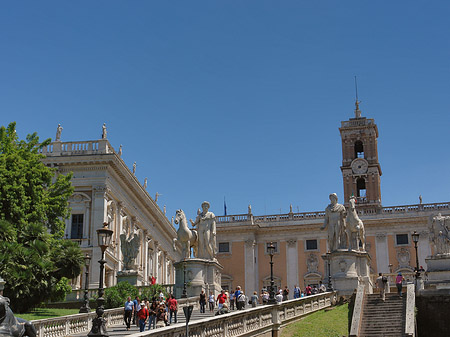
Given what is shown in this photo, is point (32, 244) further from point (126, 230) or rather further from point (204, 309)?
point (126, 230)

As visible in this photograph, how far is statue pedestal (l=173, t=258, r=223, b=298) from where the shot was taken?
103 ft

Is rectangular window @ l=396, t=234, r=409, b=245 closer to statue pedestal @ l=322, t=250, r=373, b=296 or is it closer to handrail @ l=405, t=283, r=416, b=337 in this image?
statue pedestal @ l=322, t=250, r=373, b=296

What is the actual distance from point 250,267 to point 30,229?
41733 millimetres

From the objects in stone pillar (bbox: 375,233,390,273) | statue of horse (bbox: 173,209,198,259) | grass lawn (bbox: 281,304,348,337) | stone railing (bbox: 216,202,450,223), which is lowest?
grass lawn (bbox: 281,304,348,337)

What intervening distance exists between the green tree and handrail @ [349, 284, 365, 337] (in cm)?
1418

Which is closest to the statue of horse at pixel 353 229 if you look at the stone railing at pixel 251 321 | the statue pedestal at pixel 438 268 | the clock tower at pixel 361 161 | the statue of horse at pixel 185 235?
the statue pedestal at pixel 438 268

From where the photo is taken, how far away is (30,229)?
32.6m

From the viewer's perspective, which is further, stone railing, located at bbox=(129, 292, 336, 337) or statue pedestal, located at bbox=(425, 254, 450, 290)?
statue pedestal, located at bbox=(425, 254, 450, 290)

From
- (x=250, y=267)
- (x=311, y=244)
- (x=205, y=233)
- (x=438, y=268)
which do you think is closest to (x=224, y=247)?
(x=250, y=267)

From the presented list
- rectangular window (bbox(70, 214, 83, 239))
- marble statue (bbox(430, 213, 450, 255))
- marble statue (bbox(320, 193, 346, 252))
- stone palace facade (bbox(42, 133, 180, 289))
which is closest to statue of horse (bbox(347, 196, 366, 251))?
marble statue (bbox(320, 193, 346, 252))

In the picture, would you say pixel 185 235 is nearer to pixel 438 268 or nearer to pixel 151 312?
pixel 151 312

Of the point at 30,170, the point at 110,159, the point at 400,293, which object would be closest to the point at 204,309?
the point at 400,293

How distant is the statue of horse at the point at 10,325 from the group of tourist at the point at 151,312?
41.2ft

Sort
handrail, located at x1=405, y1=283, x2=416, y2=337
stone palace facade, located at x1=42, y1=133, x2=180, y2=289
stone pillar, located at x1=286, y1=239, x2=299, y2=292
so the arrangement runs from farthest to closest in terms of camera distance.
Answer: stone pillar, located at x1=286, y1=239, x2=299, y2=292, stone palace facade, located at x1=42, y1=133, x2=180, y2=289, handrail, located at x1=405, y1=283, x2=416, y2=337
